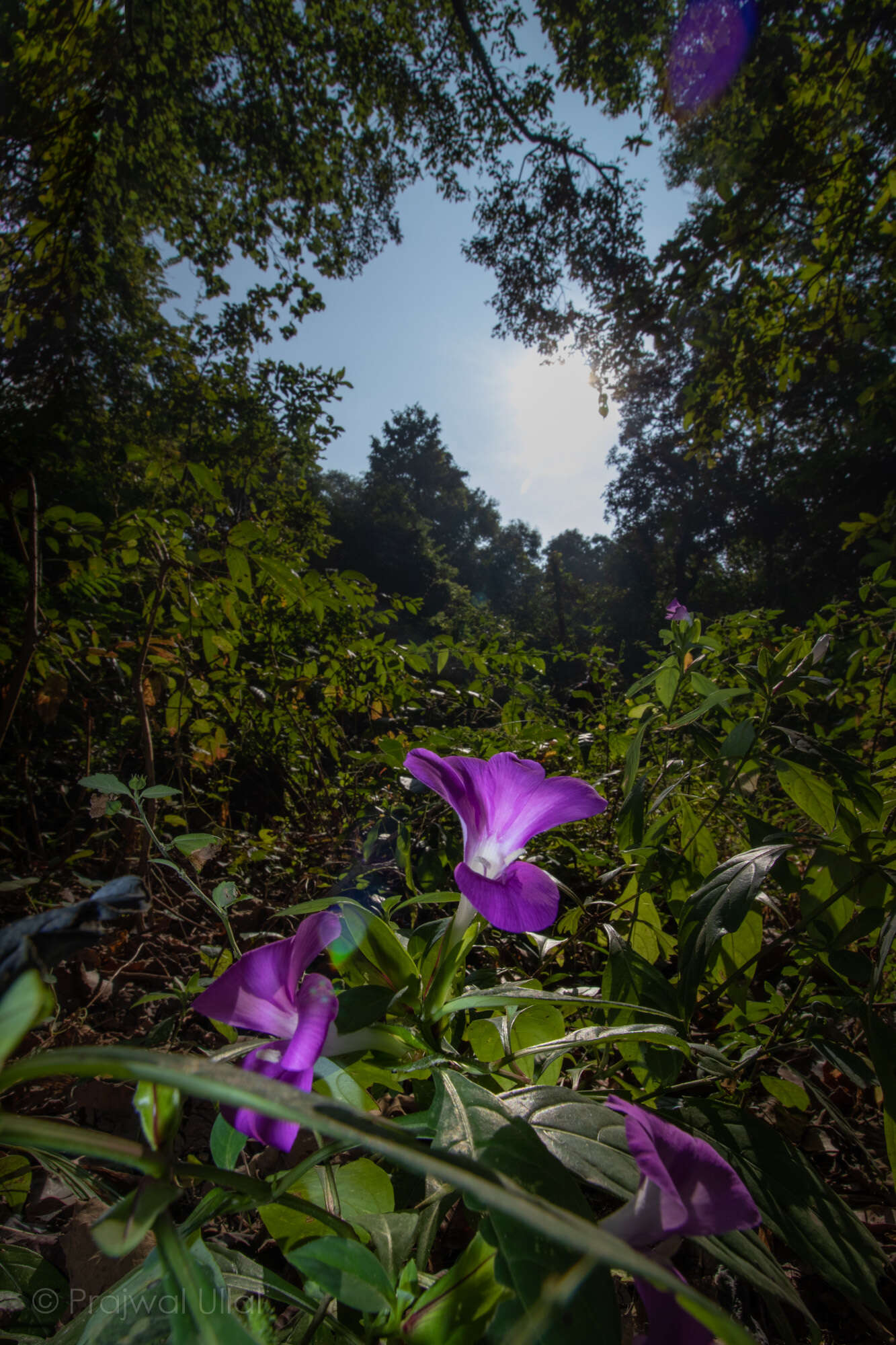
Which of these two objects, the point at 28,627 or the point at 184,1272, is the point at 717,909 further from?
the point at 28,627

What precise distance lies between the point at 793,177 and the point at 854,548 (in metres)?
14.3

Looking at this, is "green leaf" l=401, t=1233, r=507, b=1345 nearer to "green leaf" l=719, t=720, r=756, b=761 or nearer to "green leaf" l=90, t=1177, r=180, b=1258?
"green leaf" l=90, t=1177, r=180, b=1258

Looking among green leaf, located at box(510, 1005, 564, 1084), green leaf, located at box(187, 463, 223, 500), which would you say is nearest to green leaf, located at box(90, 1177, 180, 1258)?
green leaf, located at box(510, 1005, 564, 1084)

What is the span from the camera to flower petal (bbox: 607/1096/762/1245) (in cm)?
33

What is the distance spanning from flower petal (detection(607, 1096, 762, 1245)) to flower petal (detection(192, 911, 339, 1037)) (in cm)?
24

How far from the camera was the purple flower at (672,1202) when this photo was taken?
1.07ft

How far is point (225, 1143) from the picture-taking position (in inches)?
19.7

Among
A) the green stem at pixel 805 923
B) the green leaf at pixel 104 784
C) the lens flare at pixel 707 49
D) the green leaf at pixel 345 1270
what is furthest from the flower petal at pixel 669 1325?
the lens flare at pixel 707 49

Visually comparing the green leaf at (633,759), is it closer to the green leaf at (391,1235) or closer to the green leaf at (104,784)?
the green leaf at (391,1235)

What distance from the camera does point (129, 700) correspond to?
8.40 feet

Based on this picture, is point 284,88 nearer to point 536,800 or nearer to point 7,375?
point 7,375

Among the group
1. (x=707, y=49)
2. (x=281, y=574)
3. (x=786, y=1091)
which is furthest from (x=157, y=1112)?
(x=707, y=49)

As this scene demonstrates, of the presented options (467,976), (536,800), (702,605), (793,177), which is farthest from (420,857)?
(702,605)

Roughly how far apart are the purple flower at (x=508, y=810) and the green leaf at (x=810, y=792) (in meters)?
0.35
